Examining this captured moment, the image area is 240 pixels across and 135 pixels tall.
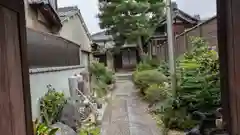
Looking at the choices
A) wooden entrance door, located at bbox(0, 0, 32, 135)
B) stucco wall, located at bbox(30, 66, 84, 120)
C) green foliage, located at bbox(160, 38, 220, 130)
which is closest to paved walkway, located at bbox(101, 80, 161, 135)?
green foliage, located at bbox(160, 38, 220, 130)

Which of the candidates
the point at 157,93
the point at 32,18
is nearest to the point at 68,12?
the point at 32,18

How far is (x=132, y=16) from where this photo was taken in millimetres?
20094

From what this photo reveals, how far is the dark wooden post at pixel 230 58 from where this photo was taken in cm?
185

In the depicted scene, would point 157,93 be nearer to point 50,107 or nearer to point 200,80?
point 200,80

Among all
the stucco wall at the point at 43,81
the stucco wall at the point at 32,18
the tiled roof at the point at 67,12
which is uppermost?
the tiled roof at the point at 67,12

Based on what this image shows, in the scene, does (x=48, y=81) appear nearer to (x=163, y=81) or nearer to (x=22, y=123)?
(x=22, y=123)

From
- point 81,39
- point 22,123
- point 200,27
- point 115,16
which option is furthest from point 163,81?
point 115,16

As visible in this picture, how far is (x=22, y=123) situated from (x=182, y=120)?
15.4ft

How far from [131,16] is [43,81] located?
14.8 m

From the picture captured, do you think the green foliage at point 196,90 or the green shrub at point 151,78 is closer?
the green foliage at point 196,90

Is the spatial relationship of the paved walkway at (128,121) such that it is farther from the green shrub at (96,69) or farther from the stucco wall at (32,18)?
the green shrub at (96,69)

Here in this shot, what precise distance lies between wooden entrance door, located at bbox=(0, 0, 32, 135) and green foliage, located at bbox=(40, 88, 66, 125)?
293 cm

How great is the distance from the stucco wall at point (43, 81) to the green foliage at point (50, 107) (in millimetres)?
137

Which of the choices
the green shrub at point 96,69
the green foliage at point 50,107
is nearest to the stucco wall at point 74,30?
the green shrub at point 96,69
